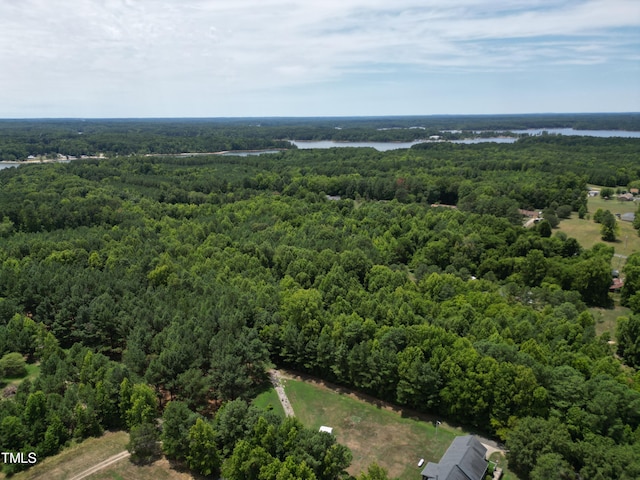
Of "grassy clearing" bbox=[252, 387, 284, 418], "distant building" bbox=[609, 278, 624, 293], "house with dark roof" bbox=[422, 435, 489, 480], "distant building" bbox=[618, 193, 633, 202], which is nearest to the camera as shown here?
"house with dark roof" bbox=[422, 435, 489, 480]

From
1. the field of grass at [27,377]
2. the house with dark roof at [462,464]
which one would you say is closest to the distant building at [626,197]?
the house with dark roof at [462,464]

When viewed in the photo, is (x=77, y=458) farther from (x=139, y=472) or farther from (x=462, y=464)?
(x=462, y=464)

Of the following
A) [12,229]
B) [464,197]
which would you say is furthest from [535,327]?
[12,229]

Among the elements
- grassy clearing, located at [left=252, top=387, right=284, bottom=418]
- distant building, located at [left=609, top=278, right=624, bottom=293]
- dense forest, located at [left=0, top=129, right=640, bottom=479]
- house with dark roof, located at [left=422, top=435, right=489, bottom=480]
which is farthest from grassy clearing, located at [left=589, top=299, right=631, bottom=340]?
grassy clearing, located at [left=252, top=387, right=284, bottom=418]

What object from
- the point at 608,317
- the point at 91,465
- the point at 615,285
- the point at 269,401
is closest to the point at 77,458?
the point at 91,465

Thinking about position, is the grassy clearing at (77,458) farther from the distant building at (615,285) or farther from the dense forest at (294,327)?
the distant building at (615,285)

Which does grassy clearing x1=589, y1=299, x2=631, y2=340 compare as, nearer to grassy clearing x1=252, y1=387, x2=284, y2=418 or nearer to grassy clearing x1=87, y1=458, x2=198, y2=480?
grassy clearing x1=252, y1=387, x2=284, y2=418
